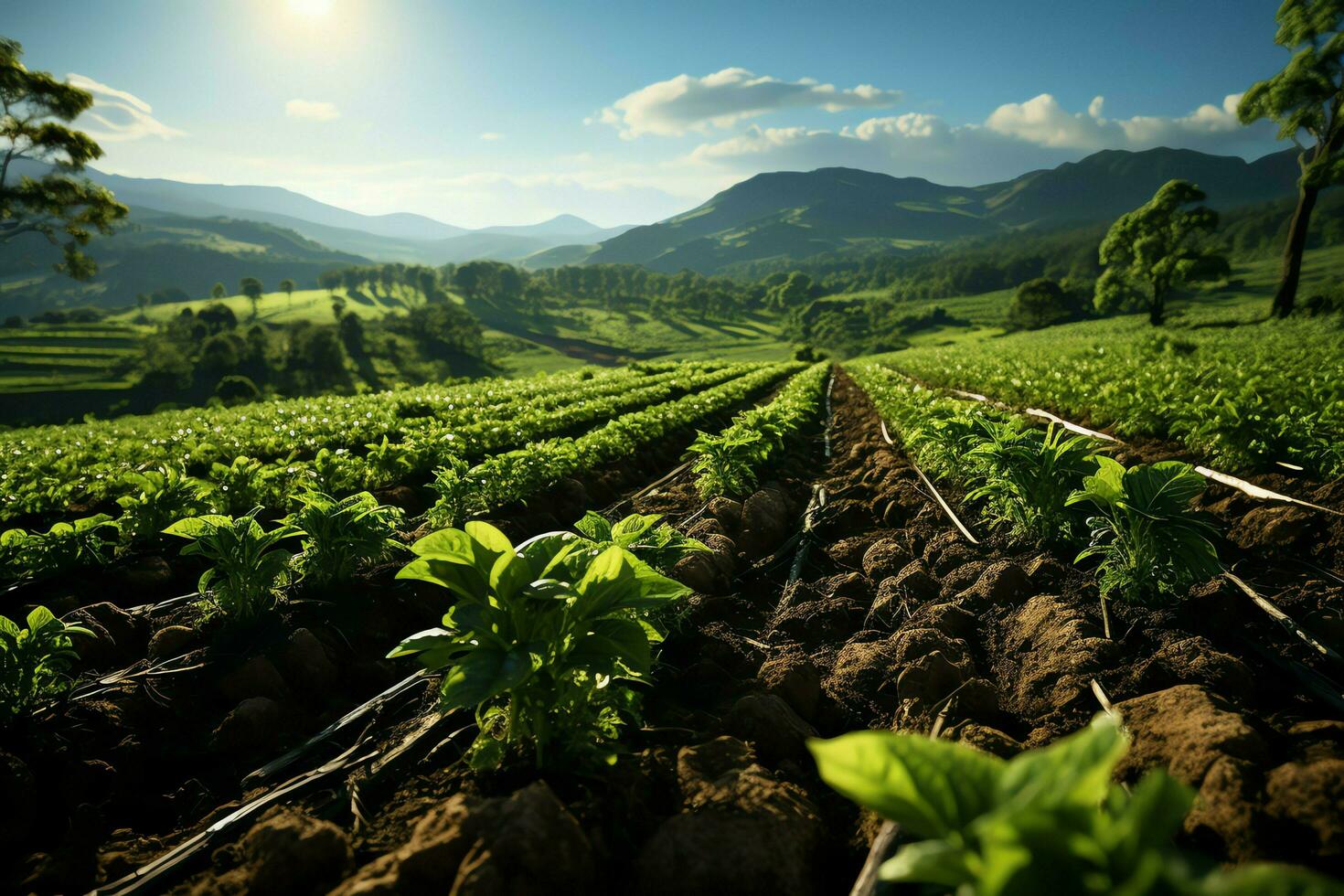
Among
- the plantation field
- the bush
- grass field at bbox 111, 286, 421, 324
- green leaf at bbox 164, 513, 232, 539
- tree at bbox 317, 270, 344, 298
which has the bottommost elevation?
the bush

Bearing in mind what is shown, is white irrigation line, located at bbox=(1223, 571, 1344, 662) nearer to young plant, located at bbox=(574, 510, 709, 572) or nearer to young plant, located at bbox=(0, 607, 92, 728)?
young plant, located at bbox=(574, 510, 709, 572)

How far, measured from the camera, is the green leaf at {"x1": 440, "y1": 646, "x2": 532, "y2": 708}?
1913mm

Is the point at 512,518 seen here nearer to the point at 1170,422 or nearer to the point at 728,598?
the point at 728,598

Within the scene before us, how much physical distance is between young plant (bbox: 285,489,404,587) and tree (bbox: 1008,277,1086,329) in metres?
90.2

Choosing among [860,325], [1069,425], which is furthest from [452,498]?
[860,325]

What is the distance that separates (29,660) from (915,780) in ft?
13.3

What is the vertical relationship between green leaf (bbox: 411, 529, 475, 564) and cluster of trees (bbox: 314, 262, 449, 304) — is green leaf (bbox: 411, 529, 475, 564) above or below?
below

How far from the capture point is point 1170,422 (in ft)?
25.7

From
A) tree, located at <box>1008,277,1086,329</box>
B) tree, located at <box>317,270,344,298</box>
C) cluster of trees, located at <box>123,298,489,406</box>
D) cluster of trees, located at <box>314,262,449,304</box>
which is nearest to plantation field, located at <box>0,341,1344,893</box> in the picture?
cluster of trees, located at <box>123,298,489,406</box>

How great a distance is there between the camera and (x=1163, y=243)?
37.7 m

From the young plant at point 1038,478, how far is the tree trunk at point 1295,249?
33.8 m

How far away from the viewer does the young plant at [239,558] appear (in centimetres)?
353

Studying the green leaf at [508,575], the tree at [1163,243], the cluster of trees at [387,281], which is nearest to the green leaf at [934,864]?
the green leaf at [508,575]

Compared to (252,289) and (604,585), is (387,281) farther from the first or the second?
(604,585)
